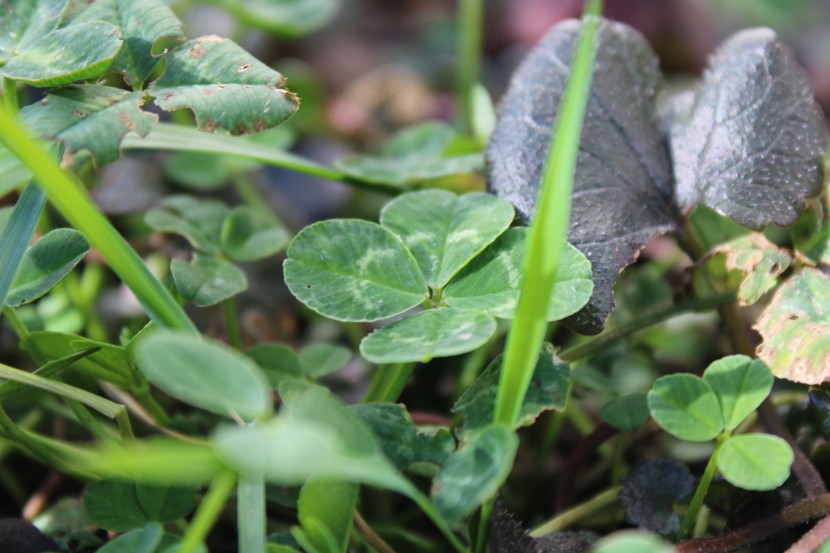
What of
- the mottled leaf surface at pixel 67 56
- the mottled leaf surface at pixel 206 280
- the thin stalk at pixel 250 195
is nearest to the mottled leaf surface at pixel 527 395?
the mottled leaf surface at pixel 206 280

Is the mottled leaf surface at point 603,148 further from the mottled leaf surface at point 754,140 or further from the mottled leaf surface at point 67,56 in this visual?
the mottled leaf surface at point 67,56

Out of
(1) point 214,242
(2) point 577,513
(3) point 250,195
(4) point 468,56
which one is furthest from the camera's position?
(4) point 468,56

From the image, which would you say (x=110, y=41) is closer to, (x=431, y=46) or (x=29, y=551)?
(x=29, y=551)

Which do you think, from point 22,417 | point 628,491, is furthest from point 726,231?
point 22,417

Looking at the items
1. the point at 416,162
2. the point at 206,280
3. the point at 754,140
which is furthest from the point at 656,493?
the point at 416,162

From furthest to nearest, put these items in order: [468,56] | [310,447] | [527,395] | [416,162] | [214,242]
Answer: [468,56]
[416,162]
[214,242]
[527,395]
[310,447]

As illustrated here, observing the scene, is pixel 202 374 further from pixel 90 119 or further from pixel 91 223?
pixel 90 119

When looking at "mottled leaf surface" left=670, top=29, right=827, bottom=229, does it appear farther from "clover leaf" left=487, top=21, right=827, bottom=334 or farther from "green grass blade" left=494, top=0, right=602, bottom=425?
"green grass blade" left=494, top=0, right=602, bottom=425
